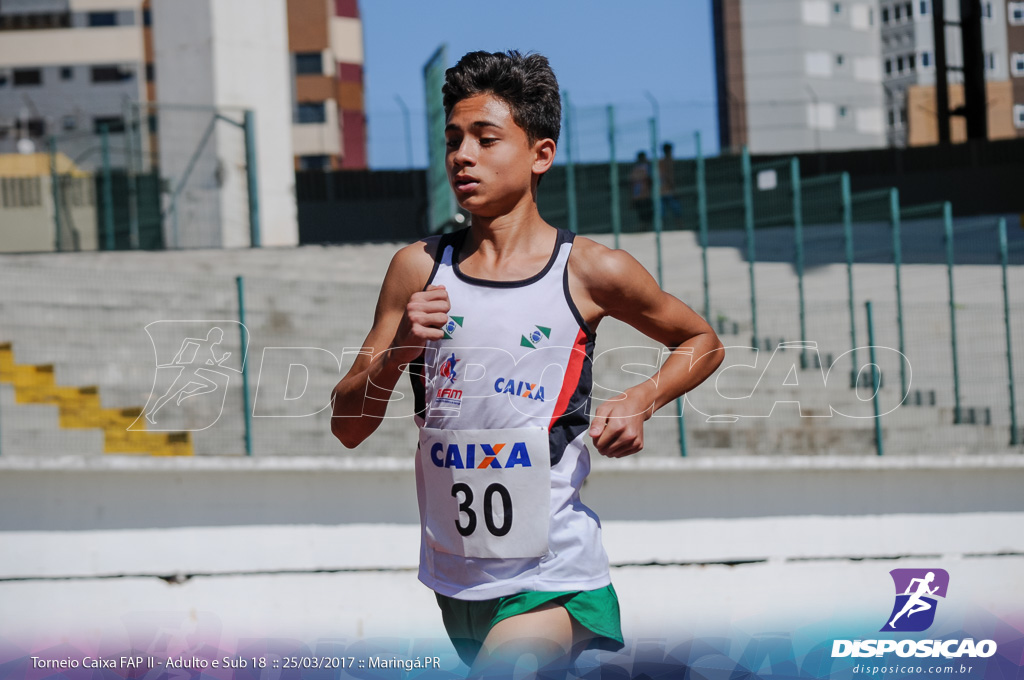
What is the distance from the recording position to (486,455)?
290 cm

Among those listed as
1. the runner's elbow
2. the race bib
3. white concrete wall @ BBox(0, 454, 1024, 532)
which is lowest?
white concrete wall @ BBox(0, 454, 1024, 532)

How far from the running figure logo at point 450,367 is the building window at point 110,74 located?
236 ft

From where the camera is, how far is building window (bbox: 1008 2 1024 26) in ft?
241

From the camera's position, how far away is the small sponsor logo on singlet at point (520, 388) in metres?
2.86

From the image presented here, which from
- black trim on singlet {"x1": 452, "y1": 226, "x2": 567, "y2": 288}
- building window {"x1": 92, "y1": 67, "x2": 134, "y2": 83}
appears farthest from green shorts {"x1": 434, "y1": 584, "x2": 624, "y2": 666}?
building window {"x1": 92, "y1": 67, "x2": 134, "y2": 83}

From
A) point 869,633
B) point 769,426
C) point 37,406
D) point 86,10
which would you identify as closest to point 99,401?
point 37,406

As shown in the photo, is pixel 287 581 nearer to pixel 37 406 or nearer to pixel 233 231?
pixel 37 406

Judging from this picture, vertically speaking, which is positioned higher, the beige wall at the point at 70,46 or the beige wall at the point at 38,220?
the beige wall at the point at 70,46

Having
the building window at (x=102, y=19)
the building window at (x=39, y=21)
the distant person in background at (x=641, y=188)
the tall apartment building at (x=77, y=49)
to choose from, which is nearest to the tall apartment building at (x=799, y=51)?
the tall apartment building at (x=77, y=49)

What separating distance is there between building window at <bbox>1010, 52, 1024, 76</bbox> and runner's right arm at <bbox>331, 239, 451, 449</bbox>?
77224mm

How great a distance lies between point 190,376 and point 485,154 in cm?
717

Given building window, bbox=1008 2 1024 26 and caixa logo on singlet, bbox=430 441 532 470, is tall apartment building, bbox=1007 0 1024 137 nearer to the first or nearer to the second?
building window, bbox=1008 2 1024 26

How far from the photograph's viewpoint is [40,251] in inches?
614

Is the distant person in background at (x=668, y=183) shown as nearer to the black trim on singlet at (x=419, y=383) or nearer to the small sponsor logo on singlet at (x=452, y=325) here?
the black trim on singlet at (x=419, y=383)
